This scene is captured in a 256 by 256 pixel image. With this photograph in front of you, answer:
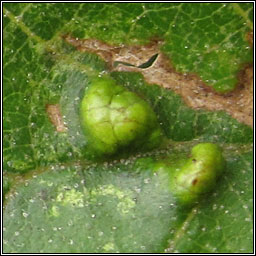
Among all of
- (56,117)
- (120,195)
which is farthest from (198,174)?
(56,117)

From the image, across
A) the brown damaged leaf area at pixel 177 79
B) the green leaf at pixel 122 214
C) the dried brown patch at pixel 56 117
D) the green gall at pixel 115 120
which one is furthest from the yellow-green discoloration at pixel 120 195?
the brown damaged leaf area at pixel 177 79

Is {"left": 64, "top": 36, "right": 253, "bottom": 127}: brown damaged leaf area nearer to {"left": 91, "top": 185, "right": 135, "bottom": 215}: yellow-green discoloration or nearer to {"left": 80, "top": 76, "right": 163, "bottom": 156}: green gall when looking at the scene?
{"left": 80, "top": 76, "right": 163, "bottom": 156}: green gall

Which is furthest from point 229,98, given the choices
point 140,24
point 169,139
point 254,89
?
point 140,24

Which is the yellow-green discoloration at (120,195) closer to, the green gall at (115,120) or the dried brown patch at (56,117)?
the green gall at (115,120)

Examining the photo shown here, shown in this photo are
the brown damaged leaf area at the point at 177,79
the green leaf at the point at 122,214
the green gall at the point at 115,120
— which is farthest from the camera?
the brown damaged leaf area at the point at 177,79

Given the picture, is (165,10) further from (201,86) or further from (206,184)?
(206,184)

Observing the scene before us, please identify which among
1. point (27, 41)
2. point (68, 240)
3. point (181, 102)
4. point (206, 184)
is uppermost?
point (27, 41)

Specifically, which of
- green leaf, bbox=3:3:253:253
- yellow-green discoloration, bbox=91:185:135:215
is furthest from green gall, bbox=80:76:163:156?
yellow-green discoloration, bbox=91:185:135:215
